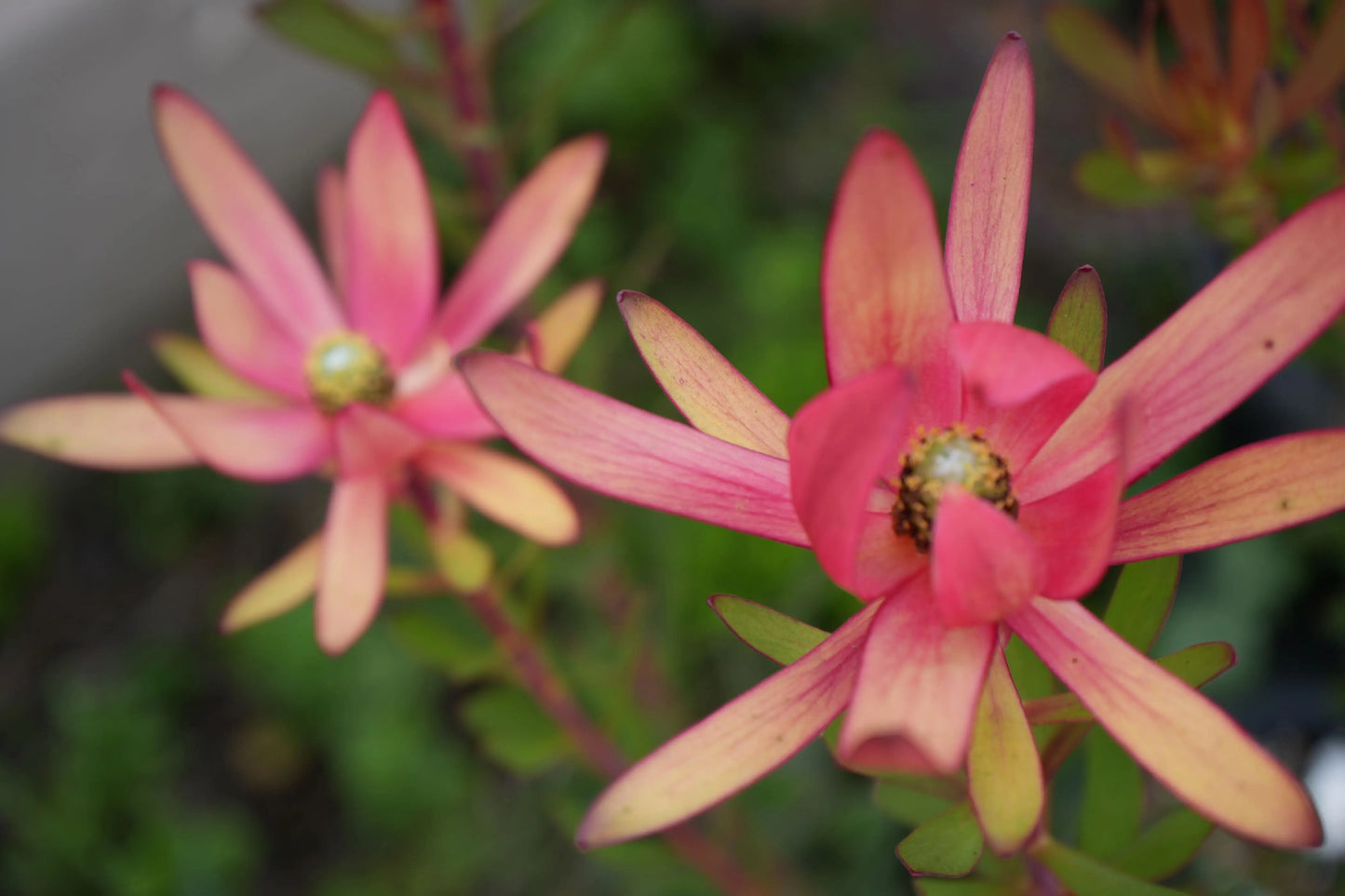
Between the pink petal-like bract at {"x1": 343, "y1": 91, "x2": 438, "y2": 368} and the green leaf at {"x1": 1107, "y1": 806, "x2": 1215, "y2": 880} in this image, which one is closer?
the green leaf at {"x1": 1107, "y1": 806, "x2": 1215, "y2": 880}

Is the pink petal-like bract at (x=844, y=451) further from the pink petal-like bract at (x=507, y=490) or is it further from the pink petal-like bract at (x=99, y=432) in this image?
the pink petal-like bract at (x=99, y=432)

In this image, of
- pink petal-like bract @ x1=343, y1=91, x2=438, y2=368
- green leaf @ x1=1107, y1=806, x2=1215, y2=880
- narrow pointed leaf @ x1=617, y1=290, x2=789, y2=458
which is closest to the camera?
narrow pointed leaf @ x1=617, y1=290, x2=789, y2=458

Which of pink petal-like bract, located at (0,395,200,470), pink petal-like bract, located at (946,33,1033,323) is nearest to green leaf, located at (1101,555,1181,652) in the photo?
pink petal-like bract, located at (946,33,1033,323)

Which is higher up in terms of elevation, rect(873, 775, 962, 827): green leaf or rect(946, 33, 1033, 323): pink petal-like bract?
rect(946, 33, 1033, 323): pink petal-like bract

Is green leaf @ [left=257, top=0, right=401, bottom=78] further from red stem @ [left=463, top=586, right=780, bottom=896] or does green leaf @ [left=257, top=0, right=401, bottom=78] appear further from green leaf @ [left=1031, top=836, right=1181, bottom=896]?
green leaf @ [left=1031, top=836, right=1181, bottom=896]

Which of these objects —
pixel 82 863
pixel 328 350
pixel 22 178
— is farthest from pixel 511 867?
pixel 22 178

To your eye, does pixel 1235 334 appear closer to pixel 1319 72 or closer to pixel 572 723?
pixel 1319 72
